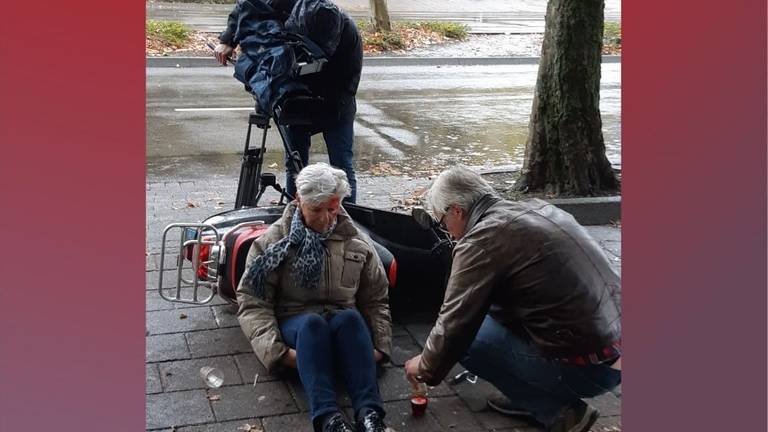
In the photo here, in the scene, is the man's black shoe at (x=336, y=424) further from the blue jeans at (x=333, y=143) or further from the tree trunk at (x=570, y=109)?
the tree trunk at (x=570, y=109)

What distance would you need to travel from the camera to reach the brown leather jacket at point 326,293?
4.26 m

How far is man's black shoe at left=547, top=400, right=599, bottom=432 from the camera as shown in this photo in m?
3.76

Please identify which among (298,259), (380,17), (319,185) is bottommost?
(298,259)

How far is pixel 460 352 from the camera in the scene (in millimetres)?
3666

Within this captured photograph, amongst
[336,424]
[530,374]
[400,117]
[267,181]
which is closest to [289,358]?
[336,424]

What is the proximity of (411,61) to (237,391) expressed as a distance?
1477 centimetres

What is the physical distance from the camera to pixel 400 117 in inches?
495

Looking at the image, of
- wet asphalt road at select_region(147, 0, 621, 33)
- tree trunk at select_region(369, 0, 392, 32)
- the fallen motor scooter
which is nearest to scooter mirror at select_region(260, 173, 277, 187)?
the fallen motor scooter

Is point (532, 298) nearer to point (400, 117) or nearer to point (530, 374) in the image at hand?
point (530, 374)

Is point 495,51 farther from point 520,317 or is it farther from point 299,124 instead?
point 520,317
